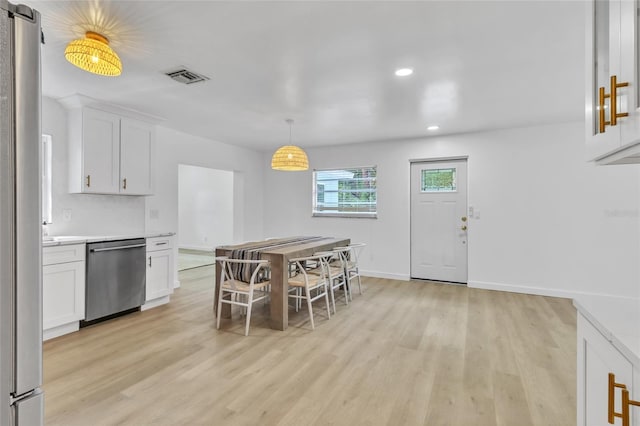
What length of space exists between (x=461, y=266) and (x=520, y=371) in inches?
115

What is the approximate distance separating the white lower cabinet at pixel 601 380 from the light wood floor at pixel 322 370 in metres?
0.90

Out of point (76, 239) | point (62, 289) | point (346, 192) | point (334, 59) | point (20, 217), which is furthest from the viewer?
point (346, 192)

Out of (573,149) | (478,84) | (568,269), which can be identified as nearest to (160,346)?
(478,84)

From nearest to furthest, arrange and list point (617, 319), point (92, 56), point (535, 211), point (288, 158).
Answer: point (617, 319) < point (92, 56) < point (288, 158) < point (535, 211)

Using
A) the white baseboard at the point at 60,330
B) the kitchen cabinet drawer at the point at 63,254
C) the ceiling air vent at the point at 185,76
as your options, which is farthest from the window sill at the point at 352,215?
the white baseboard at the point at 60,330

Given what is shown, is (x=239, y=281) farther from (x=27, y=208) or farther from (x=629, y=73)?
(x=629, y=73)

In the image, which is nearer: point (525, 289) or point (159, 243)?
point (159, 243)

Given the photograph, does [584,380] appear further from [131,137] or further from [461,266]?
[131,137]

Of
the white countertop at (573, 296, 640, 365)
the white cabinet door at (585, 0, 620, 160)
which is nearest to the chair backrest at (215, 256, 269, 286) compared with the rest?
the white countertop at (573, 296, 640, 365)

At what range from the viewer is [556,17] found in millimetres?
2076

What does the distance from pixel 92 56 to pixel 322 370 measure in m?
2.61

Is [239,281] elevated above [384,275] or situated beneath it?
elevated above

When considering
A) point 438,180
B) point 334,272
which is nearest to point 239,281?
point 334,272

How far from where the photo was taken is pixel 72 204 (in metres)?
3.85
